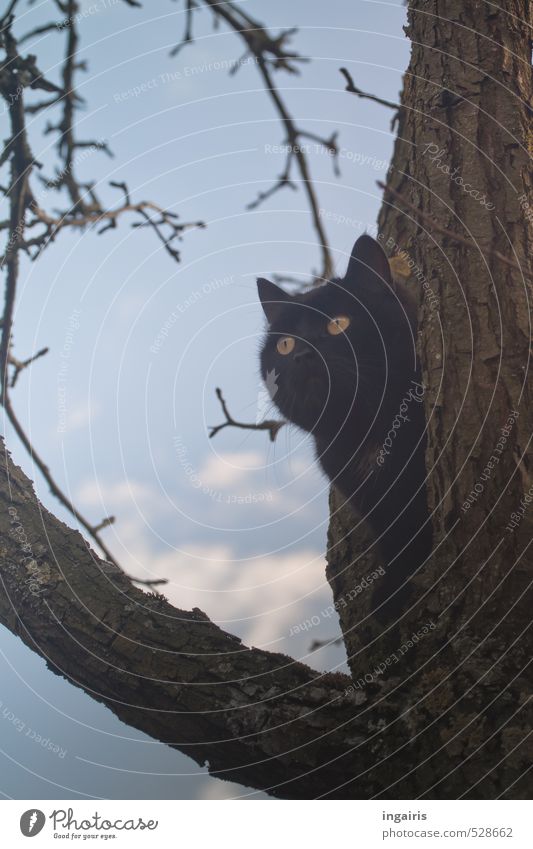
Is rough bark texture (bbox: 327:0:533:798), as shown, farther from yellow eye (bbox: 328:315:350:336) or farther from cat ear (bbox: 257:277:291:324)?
cat ear (bbox: 257:277:291:324)

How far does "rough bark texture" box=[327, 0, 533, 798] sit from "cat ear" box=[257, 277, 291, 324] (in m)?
0.98

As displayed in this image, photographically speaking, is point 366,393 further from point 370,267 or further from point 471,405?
point 471,405

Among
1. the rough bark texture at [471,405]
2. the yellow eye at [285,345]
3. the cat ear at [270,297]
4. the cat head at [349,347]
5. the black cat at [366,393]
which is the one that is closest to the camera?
the rough bark texture at [471,405]

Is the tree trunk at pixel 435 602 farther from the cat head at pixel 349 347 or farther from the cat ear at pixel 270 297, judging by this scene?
the cat ear at pixel 270 297

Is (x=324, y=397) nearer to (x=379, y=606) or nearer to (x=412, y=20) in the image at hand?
(x=379, y=606)

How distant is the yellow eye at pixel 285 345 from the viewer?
10.5ft

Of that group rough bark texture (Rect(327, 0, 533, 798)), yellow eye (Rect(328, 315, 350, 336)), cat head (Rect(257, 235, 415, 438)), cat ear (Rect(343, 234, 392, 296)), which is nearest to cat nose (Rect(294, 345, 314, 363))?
cat head (Rect(257, 235, 415, 438))

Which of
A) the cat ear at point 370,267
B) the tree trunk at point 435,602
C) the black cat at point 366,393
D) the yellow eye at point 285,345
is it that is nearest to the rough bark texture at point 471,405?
the tree trunk at point 435,602

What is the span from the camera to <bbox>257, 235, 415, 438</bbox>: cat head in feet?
9.78

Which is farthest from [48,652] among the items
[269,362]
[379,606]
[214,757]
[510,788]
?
[269,362]

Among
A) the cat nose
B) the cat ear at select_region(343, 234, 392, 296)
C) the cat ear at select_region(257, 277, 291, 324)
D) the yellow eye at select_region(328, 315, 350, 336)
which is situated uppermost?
the cat ear at select_region(257, 277, 291, 324)

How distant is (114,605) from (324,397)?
141 cm

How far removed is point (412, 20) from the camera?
2824 mm
